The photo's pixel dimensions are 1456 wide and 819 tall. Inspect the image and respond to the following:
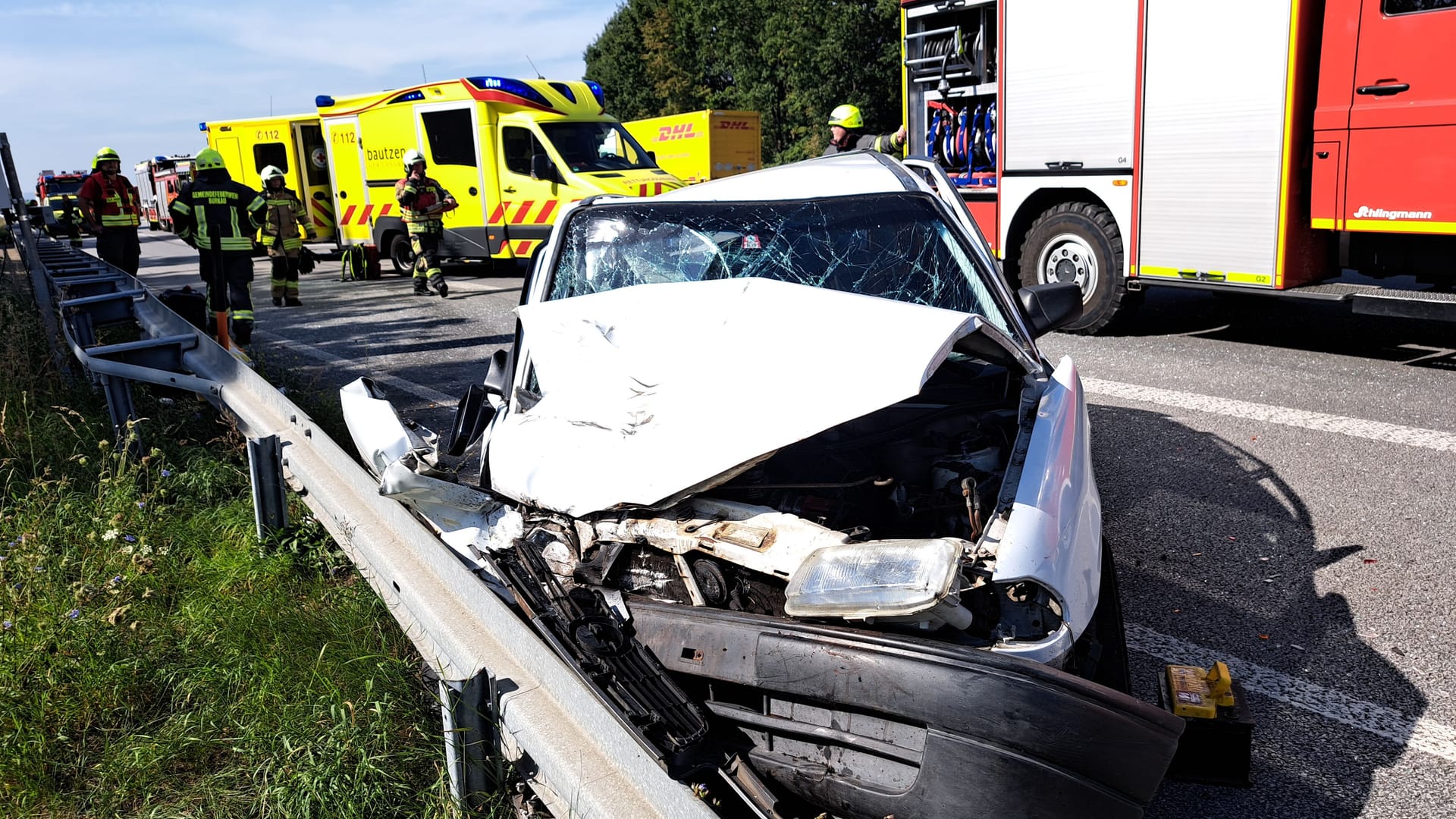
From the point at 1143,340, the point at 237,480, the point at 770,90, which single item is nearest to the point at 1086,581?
the point at 237,480

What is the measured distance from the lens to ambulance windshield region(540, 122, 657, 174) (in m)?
13.1

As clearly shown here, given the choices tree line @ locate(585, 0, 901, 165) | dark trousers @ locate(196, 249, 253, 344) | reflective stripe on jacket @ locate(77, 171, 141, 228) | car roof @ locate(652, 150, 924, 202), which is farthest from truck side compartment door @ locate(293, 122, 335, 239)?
tree line @ locate(585, 0, 901, 165)

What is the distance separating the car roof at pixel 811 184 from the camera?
3930mm

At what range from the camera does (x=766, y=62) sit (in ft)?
144

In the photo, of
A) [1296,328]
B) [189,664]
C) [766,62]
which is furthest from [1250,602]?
[766,62]

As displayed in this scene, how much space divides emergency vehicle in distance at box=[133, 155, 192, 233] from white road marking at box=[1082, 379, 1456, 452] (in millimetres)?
28082

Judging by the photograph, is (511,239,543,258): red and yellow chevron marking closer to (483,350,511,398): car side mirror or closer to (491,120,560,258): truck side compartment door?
(491,120,560,258): truck side compartment door

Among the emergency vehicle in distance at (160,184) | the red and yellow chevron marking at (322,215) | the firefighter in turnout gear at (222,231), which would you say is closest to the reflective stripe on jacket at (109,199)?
the firefighter in turnout gear at (222,231)

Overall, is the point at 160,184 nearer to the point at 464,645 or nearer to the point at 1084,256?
the point at 1084,256

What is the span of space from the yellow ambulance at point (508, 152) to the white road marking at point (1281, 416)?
291 inches

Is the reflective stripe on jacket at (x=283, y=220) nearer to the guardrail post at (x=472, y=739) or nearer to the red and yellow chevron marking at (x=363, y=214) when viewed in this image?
the red and yellow chevron marking at (x=363, y=214)

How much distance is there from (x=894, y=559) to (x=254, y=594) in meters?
2.44

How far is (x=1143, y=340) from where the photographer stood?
27.3 ft

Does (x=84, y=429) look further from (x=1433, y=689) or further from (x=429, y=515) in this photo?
(x=1433, y=689)
